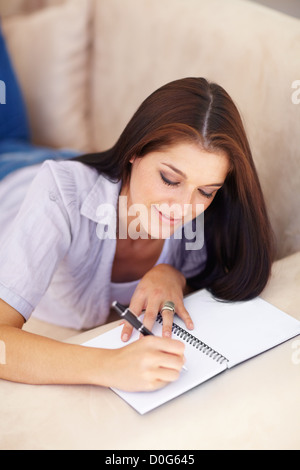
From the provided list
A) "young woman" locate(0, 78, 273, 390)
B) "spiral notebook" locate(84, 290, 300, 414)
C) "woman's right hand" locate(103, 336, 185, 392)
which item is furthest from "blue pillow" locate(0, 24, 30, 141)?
"woman's right hand" locate(103, 336, 185, 392)

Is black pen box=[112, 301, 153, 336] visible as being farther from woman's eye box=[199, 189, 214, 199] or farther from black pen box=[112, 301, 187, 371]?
woman's eye box=[199, 189, 214, 199]

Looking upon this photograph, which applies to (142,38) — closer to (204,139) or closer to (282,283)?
(204,139)

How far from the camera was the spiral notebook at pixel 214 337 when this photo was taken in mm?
639

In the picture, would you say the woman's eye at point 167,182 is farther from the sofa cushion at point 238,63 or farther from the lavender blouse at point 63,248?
the sofa cushion at point 238,63

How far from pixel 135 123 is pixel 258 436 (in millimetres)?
458

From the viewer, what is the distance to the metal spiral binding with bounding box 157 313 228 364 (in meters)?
0.69

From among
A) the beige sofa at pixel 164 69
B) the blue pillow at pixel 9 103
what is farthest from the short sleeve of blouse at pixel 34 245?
the blue pillow at pixel 9 103

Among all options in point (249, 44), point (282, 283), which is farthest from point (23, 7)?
point (282, 283)

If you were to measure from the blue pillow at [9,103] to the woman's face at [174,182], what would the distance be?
2.02ft

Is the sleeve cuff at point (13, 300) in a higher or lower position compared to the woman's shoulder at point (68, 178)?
lower

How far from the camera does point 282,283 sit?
2.83ft

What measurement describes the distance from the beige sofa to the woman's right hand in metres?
0.25

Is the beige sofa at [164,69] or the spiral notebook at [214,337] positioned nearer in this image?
the spiral notebook at [214,337]

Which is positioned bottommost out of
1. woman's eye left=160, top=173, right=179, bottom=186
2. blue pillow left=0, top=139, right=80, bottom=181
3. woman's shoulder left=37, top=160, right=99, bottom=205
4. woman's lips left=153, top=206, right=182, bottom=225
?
blue pillow left=0, top=139, right=80, bottom=181
